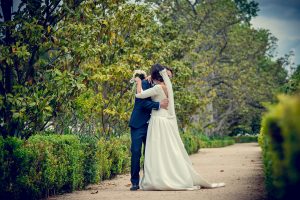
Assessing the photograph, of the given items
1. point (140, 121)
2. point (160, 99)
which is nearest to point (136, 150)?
A: point (140, 121)

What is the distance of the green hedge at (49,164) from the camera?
8250 mm

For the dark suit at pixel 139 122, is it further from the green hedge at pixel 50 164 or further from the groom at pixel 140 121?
the green hedge at pixel 50 164

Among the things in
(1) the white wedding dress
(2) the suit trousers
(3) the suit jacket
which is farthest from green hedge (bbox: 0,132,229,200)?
(1) the white wedding dress

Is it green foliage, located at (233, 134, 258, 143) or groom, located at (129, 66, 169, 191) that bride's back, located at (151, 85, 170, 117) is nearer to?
groom, located at (129, 66, 169, 191)

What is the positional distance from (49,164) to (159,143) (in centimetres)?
242

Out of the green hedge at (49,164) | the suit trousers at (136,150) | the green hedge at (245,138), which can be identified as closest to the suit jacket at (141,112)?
the suit trousers at (136,150)

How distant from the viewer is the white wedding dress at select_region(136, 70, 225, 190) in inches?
410

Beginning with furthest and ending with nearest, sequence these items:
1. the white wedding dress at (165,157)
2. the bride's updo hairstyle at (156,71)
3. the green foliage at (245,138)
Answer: the green foliage at (245,138), the bride's updo hairstyle at (156,71), the white wedding dress at (165,157)

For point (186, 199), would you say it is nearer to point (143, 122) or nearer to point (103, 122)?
point (143, 122)

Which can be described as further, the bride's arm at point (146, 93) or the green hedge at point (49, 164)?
the bride's arm at point (146, 93)

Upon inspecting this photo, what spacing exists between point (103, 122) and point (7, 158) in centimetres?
839

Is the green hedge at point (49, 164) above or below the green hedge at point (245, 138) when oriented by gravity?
below

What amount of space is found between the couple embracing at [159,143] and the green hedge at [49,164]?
1.19 meters

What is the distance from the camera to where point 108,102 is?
1608cm
